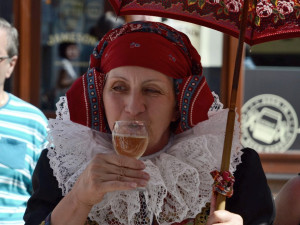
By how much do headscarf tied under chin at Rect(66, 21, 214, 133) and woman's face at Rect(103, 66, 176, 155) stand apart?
0.03m

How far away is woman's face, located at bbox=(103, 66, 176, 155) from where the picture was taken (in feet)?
7.01

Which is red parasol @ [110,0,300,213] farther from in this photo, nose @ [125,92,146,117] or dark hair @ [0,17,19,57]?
dark hair @ [0,17,19,57]

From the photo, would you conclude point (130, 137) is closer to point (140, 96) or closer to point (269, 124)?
point (140, 96)

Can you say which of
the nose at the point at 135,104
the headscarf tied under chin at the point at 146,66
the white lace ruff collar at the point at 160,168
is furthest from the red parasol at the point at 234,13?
the nose at the point at 135,104

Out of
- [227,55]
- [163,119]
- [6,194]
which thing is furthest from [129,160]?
[227,55]

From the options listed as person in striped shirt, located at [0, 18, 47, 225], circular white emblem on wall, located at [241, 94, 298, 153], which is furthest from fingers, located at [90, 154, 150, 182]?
circular white emblem on wall, located at [241, 94, 298, 153]

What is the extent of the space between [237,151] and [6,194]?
1.75m

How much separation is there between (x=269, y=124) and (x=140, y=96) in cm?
424

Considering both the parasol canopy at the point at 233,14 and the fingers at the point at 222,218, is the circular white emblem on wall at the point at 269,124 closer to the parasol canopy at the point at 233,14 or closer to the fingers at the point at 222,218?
the parasol canopy at the point at 233,14

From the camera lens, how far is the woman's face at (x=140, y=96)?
7.01ft

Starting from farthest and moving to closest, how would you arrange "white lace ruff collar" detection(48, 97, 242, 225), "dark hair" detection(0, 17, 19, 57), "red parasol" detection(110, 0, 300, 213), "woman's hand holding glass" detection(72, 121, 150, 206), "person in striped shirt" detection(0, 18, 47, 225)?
"dark hair" detection(0, 17, 19, 57) → "person in striped shirt" detection(0, 18, 47, 225) → "red parasol" detection(110, 0, 300, 213) → "white lace ruff collar" detection(48, 97, 242, 225) → "woman's hand holding glass" detection(72, 121, 150, 206)

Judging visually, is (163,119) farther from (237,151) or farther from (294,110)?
(294,110)

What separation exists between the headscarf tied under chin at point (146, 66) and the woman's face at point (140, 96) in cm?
3

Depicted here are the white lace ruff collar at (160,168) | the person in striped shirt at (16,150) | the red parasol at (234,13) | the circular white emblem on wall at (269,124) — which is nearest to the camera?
the white lace ruff collar at (160,168)
